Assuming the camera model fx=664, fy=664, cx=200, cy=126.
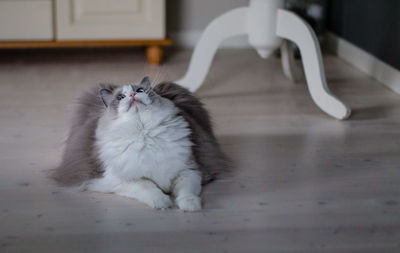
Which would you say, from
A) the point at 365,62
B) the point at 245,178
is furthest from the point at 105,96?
the point at 365,62

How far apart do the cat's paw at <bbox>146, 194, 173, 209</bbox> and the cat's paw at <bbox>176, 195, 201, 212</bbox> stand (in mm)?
25

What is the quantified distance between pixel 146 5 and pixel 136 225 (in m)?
1.70

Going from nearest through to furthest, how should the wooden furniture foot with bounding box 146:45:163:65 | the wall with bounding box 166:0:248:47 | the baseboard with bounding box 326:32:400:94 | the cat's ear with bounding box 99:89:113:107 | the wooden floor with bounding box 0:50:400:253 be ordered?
the wooden floor with bounding box 0:50:400:253
the cat's ear with bounding box 99:89:113:107
the baseboard with bounding box 326:32:400:94
the wooden furniture foot with bounding box 146:45:163:65
the wall with bounding box 166:0:248:47

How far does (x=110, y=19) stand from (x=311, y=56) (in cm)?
104

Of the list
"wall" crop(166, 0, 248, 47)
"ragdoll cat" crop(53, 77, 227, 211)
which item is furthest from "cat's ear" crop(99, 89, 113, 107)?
"wall" crop(166, 0, 248, 47)

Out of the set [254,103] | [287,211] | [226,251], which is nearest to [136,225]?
[226,251]

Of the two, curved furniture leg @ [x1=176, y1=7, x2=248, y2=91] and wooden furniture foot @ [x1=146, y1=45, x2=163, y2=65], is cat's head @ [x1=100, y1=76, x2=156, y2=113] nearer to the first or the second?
curved furniture leg @ [x1=176, y1=7, x2=248, y2=91]

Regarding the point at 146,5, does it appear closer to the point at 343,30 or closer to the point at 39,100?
the point at 39,100

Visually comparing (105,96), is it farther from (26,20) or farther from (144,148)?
(26,20)

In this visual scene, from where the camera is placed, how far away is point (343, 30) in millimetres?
3355

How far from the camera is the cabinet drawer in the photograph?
294cm

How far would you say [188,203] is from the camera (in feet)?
5.24

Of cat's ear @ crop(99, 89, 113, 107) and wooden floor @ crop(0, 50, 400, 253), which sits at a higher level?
cat's ear @ crop(99, 89, 113, 107)

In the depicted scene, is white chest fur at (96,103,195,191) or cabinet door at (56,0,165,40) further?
cabinet door at (56,0,165,40)
